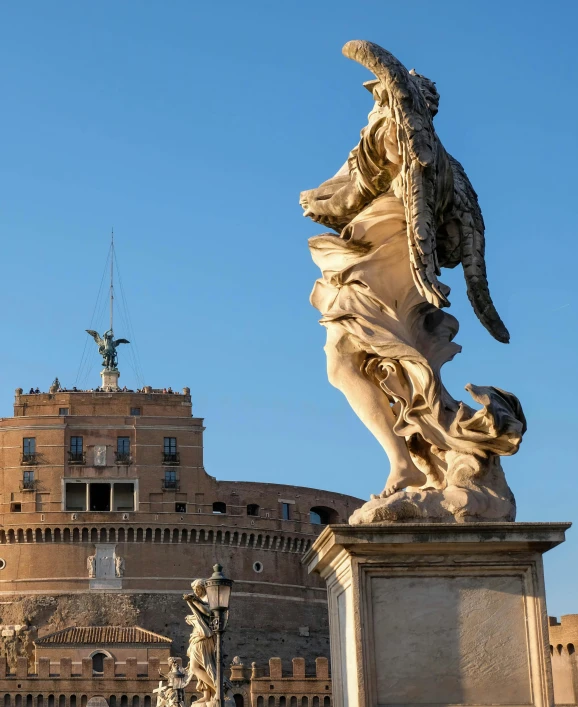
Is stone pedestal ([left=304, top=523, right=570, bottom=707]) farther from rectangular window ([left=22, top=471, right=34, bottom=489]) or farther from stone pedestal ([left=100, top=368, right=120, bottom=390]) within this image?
stone pedestal ([left=100, top=368, right=120, bottom=390])

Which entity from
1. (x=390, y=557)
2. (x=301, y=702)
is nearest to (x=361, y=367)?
(x=390, y=557)

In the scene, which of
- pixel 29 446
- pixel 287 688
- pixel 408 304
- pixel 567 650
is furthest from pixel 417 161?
pixel 29 446

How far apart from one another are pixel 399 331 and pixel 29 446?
52.4 metres

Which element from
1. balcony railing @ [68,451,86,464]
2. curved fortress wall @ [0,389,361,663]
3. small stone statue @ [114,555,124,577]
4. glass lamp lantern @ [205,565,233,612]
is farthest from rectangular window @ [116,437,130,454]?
glass lamp lantern @ [205,565,233,612]

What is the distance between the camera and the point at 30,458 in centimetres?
5528

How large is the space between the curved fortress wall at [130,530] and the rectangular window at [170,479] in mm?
50

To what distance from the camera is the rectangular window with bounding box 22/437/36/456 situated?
55.4m

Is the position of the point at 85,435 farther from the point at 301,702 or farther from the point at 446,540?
the point at 446,540

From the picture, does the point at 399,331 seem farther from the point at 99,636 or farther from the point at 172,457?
the point at 172,457

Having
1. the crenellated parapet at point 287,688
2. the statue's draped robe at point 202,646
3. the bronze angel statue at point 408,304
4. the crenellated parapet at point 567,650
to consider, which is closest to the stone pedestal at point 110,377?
the crenellated parapet at point 287,688

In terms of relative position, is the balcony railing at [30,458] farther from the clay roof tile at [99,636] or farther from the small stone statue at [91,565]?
the clay roof tile at [99,636]

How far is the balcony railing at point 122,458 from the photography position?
55750 mm

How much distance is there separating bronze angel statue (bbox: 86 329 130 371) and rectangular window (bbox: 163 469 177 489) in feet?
27.1

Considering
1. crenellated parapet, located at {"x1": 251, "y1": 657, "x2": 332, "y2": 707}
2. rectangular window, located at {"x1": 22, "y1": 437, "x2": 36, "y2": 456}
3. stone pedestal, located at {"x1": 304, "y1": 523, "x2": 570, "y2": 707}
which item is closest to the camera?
stone pedestal, located at {"x1": 304, "y1": 523, "x2": 570, "y2": 707}
